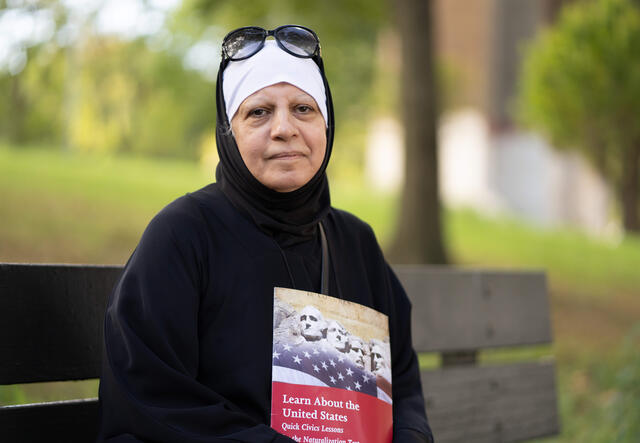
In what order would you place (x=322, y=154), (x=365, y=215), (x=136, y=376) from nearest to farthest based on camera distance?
(x=136, y=376) < (x=322, y=154) < (x=365, y=215)

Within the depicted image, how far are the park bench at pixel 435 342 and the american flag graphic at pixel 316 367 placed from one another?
0.60m

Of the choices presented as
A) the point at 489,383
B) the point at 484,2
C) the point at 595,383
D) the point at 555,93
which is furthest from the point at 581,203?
the point at 489,383

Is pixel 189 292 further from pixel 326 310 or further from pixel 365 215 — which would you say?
pixel 365 215

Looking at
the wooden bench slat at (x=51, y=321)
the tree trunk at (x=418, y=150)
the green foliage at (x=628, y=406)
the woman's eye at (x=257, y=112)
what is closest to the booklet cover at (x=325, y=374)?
the woman's eye at (x=257, y=112)

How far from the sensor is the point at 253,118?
2234 millimetres

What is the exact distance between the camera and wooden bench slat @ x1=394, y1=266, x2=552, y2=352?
348cm

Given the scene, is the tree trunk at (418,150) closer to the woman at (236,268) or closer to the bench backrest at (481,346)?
the bench backrest at (481,346)

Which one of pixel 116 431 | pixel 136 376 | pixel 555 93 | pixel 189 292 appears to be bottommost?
pixel 116 431

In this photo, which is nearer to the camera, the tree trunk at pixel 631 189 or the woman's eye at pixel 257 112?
the woman's eye at pixel 257 112

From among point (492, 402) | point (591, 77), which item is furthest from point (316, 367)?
point (591, 77)

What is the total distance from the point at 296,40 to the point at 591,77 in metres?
16.0

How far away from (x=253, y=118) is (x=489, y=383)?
2021 millimetres

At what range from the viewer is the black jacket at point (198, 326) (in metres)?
1.91

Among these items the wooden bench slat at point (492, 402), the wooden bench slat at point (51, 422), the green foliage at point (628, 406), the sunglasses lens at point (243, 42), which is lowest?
the green foliage at point (628, 406)
